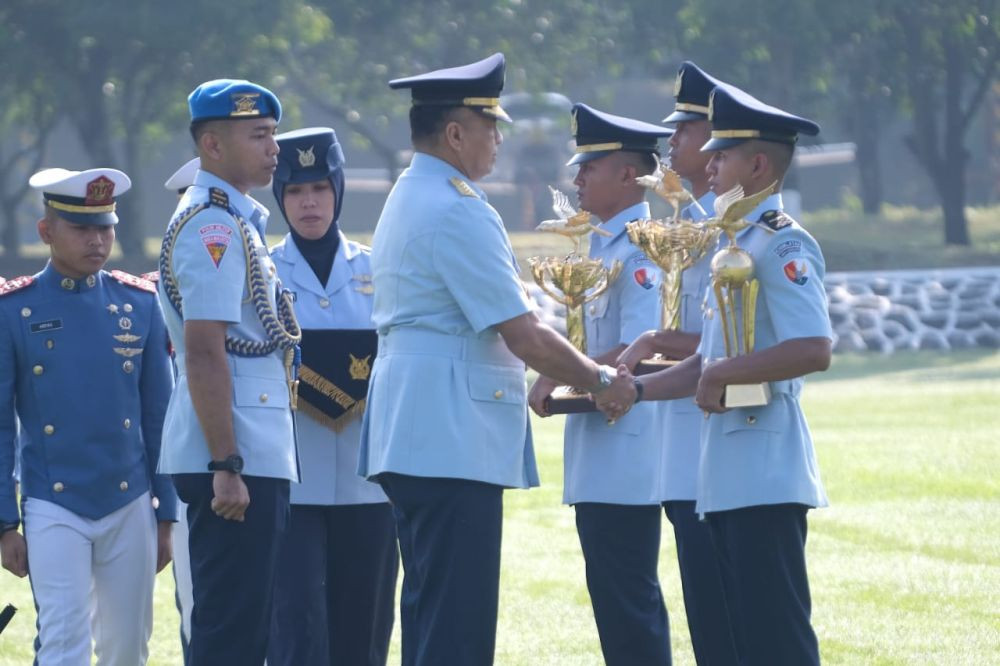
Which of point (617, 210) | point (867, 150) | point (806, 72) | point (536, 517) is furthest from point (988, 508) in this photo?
point (867, 150)

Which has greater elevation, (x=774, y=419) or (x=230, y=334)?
(x=230, y=334)

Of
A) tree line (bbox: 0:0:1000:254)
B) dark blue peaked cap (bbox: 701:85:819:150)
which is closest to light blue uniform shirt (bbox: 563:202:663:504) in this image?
dark blue peaked cap (bbox: 701:85:819:150)

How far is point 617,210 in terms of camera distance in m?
6.96

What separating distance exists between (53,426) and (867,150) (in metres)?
38.3

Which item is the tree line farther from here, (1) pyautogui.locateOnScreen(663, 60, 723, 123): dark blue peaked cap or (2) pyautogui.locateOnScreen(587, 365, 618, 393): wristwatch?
(2) pyautogui.locateOnScreen(587, 365, 618, 393): wristwatch

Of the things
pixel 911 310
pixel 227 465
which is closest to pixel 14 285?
pixel 227 465

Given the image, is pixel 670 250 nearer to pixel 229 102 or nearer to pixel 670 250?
pixel 670 250

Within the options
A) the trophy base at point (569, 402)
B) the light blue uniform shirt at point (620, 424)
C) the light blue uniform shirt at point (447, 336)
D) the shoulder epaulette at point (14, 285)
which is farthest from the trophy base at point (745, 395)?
the shoulder epaulette at point (14, 285)

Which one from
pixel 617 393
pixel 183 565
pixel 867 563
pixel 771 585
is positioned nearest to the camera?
pixel 771 585

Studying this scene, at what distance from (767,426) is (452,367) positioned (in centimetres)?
97

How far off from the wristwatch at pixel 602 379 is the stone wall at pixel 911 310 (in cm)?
2166

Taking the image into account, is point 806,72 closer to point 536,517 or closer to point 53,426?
point 536,517

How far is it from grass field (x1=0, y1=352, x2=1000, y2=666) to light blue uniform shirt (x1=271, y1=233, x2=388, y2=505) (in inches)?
65.1

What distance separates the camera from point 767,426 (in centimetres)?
551
